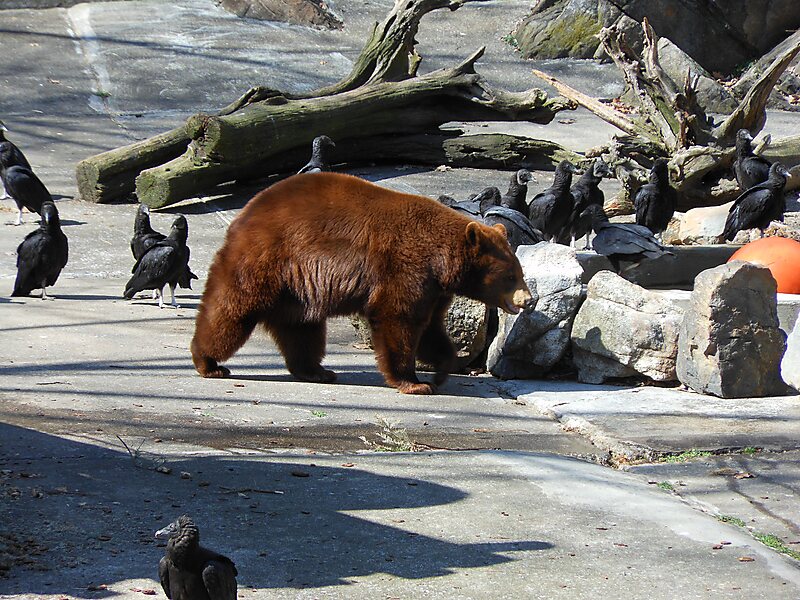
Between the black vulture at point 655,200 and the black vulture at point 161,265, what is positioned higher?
the black vulture at point 655,200

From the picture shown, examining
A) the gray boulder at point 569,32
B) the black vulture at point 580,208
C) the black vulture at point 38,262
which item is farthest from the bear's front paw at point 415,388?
the gray boulder at point 569,32

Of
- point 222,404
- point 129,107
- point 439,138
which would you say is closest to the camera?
point 222,404

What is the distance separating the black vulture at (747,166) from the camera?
43.1ft

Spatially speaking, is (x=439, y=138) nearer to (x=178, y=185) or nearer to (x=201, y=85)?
(x=178, y=185)

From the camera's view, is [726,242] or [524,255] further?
[726,242]

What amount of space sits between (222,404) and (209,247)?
241 inches

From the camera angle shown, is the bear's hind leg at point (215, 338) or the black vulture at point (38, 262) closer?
the bear's hind leg at point (215, 338)

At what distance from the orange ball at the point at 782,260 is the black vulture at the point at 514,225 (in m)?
1.79

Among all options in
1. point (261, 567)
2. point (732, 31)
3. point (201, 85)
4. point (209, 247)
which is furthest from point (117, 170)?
point (732, 31)

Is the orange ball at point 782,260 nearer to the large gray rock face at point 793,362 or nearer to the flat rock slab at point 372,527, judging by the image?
the large gray rock face at point 793,362

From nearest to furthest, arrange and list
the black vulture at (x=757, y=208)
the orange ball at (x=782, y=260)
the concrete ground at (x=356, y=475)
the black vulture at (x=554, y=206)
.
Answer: the concrete ground at (x=356, y=475), the orange ball at (x=782, y=260), the black vulture at (x=554, y=206), the black vulture at (x=757, y=208)

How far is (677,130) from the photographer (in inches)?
600

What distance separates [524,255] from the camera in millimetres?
8555

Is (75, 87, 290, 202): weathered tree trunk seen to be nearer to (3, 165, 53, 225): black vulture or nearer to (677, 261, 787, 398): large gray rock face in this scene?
(3, 165, 53, 225): black vulture
